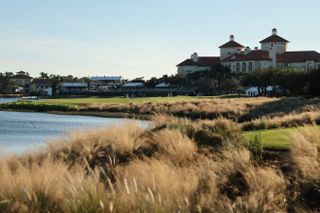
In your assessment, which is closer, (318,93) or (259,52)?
(318,93)

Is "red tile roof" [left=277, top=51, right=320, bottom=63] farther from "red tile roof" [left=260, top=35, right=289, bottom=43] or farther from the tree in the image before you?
the tree

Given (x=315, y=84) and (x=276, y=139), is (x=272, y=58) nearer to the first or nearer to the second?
(x=315, y=84)

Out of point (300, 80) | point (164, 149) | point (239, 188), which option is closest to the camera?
point (239, 188)

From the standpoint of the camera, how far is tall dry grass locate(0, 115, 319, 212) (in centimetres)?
816

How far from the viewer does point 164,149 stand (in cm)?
1410

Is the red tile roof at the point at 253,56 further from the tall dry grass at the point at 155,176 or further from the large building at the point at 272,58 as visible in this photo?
the tall dry grass at the point at 155,176

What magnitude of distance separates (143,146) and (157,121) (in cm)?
396

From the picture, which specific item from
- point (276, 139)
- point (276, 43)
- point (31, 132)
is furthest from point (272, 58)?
point (276, 139)

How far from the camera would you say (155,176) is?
988 centimetres

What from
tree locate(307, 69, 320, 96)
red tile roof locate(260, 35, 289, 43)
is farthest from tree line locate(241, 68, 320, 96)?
red tile roof locate(260, 35, 289, 43)

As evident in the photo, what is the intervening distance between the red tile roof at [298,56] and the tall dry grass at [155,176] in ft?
555

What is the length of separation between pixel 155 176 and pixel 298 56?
178145mm

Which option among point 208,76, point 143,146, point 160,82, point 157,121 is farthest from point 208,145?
point 160,82

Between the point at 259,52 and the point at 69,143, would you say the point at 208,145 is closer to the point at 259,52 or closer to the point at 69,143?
the point at 69,143
